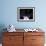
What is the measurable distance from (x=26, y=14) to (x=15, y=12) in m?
0.37

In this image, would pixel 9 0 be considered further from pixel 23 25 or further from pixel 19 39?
pixel 19 39

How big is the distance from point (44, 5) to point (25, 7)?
2.05 feet

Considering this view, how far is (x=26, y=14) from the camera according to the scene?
451 centimetres

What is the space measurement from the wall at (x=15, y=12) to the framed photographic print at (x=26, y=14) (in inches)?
3.9

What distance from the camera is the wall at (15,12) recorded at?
445 centimetres

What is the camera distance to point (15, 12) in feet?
14.6

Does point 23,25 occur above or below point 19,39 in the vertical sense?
above

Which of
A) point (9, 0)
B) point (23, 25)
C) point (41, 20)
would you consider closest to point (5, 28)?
point (23, 25)

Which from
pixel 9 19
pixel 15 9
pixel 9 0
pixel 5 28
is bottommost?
pixel 5 28

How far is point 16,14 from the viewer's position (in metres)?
4.47

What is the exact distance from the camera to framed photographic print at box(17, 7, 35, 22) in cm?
446

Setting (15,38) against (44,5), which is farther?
(44,5)

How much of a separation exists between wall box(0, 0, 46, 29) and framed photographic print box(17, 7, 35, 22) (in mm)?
98

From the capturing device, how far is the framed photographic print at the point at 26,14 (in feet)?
14.6
